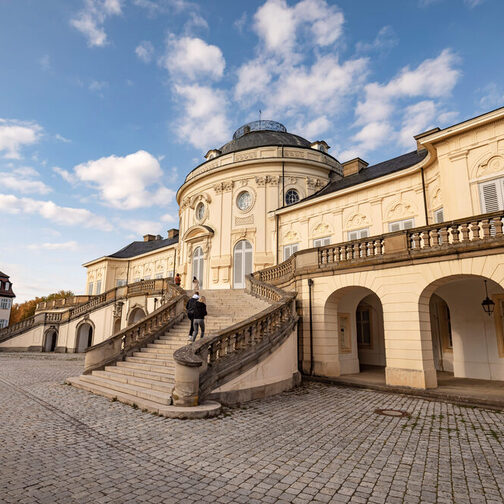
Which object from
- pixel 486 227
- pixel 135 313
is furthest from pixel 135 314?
pixel 486 227

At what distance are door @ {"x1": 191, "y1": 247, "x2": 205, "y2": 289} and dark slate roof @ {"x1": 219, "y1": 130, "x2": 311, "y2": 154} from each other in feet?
26.2

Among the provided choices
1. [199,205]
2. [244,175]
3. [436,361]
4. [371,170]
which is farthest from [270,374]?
[199,205]

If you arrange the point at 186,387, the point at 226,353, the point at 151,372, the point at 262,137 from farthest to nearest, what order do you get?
the point at 262,137 < the point at 151,372 < the point at 226,353 < the point at 186,387

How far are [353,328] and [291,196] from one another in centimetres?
1234

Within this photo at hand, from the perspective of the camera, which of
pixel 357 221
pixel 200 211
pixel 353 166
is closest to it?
pixel 357 221

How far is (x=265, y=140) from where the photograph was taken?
92.5ft

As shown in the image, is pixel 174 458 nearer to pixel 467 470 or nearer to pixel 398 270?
pixel 467 470

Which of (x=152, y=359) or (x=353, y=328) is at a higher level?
(x=353, y=328)

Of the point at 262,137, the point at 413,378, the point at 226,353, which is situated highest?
the point at 262,137

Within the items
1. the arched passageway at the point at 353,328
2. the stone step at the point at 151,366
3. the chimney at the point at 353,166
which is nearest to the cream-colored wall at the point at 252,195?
the chimney at the point at 353,166

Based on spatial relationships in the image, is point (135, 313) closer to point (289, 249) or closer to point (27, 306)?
point (289, 249)

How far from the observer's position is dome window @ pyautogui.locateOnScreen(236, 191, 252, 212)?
82.5 feet

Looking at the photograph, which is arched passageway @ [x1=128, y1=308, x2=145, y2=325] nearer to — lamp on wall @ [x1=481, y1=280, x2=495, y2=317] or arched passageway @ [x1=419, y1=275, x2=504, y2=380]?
arched passageway @ [x1=419, y1=275, x2=504, y2=380]

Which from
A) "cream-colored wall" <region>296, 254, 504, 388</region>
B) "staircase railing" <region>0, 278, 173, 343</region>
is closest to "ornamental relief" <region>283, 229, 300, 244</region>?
"cream-colored wall" <region>296, 254, 504, 388</region>
